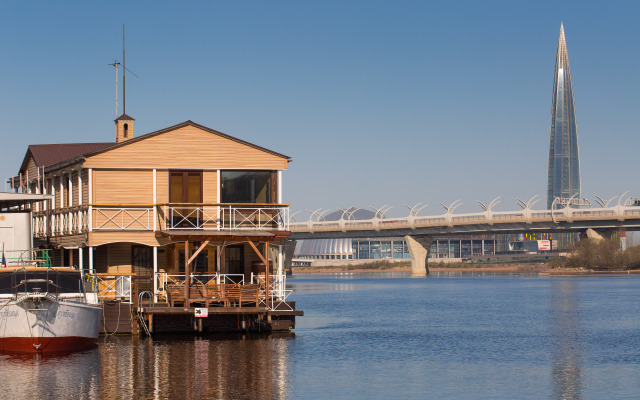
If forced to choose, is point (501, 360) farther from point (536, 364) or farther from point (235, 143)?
point (235, 143)

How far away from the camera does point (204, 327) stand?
40.3 m

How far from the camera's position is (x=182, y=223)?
135ft

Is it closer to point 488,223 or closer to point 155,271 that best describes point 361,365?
point 155,271

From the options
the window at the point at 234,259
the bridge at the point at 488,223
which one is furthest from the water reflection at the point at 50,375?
the bridge at the point at 488,223

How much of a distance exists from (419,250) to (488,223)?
2687cm

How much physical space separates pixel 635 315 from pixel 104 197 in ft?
117

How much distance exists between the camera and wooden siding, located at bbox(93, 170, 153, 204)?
4191cm

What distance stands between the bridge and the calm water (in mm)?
94057

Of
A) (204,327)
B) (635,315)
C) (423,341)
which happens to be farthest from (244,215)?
(635,315)

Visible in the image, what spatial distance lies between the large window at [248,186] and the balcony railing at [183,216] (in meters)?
0.66

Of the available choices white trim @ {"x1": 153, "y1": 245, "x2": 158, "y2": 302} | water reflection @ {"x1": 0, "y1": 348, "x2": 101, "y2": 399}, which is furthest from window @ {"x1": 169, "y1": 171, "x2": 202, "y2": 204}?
water reflection @ {"x1": 0, "y1": 348, "x2": 101, "y2": 399}

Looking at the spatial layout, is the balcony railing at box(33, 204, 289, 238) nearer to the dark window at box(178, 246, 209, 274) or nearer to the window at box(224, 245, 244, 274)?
the window at box(224, 245, 244, 274)

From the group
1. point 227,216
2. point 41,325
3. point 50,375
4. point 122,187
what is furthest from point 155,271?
point 50,375

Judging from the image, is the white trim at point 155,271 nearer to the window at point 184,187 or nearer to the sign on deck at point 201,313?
the window at point 184,187
